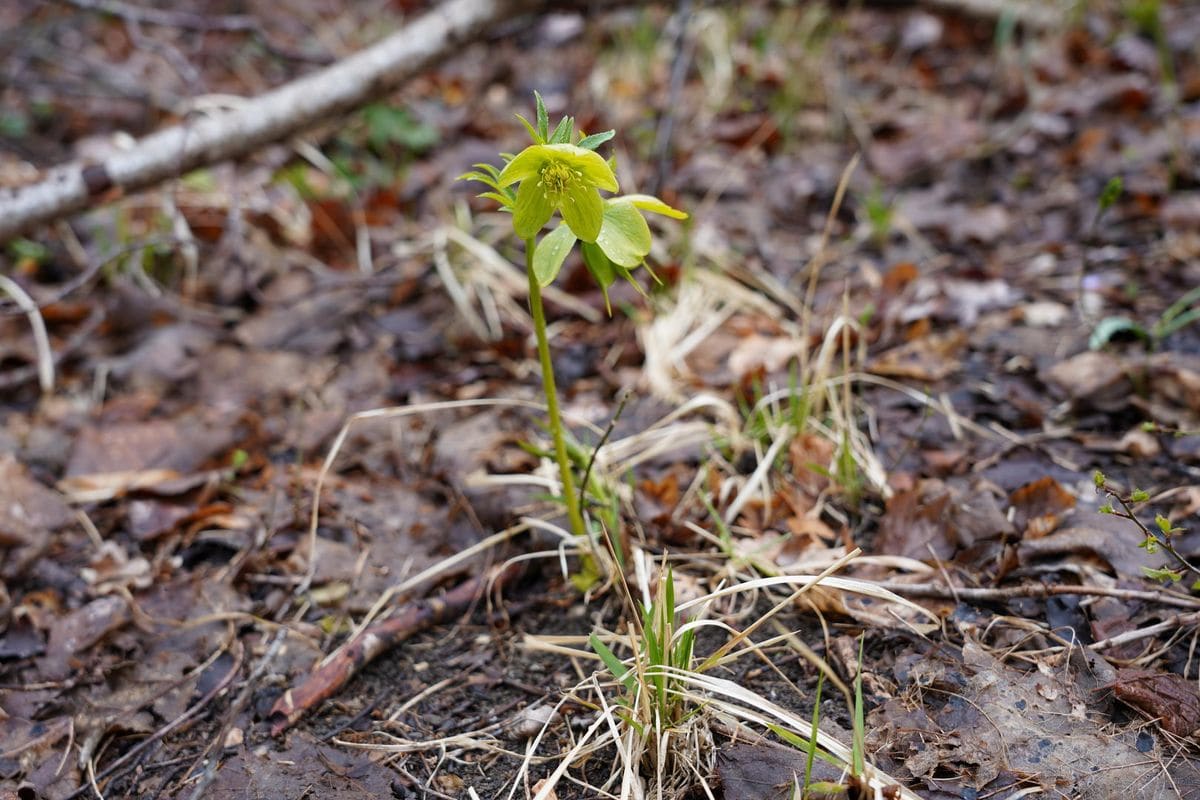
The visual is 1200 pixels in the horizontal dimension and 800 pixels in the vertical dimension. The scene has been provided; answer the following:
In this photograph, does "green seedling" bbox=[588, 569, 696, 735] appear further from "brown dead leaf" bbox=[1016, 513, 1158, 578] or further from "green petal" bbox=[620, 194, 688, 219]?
"brown dead leaf" bbox=[1016, 513, 1158, 578]

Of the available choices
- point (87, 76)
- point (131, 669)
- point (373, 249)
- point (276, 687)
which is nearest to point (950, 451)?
point (276, 687)

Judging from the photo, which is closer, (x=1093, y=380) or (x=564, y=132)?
(x=564, y=132)

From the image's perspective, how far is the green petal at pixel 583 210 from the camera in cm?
137

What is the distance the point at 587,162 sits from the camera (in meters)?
1.32

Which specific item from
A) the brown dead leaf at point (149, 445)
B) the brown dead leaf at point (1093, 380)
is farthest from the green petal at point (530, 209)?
the brown dead leaf at point (1093, 380)

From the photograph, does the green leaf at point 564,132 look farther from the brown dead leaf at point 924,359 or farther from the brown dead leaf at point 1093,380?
the brown dead leaf at point 1093,380

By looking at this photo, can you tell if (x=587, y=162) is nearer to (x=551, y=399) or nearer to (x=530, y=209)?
(x=530, y=209)

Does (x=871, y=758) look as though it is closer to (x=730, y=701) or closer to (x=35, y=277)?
(x=730, y=701)

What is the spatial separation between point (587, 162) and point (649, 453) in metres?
0.95

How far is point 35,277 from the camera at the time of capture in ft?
10.3

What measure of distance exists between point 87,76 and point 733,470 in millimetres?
3725

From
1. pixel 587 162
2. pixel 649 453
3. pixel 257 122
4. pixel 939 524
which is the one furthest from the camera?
pixel 257 122

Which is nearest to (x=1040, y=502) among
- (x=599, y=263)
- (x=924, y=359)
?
(x=924, y=359)

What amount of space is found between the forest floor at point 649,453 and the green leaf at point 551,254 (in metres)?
0.35
